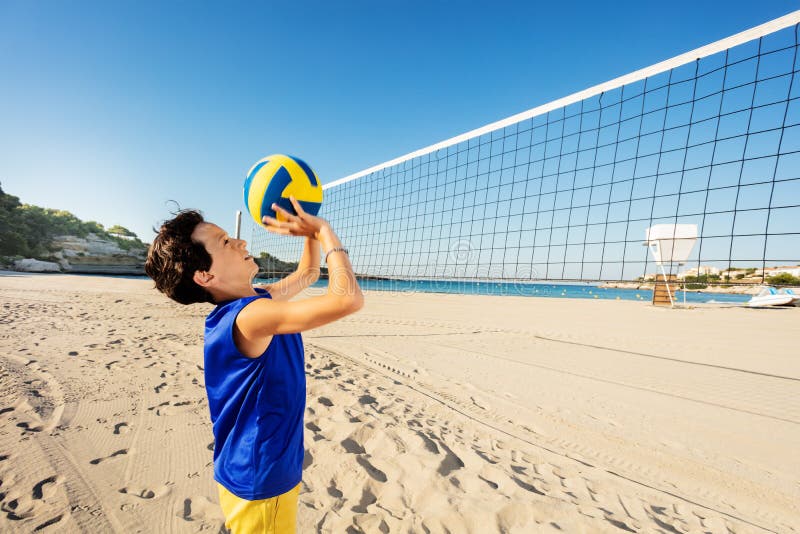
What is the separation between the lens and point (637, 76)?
555 centimetres

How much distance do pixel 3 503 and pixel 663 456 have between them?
3321mm

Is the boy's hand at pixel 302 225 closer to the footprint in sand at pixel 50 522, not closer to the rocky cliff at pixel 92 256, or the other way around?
the footprint in sand at pixel 50 522

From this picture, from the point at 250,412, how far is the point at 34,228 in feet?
129

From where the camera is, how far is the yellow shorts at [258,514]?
961 millimetres

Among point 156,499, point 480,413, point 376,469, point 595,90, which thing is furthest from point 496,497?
point 595,90

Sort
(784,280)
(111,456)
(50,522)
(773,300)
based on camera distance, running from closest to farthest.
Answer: (50,522) → (111,456) → (773,300) → (784,280)

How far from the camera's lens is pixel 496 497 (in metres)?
1.73

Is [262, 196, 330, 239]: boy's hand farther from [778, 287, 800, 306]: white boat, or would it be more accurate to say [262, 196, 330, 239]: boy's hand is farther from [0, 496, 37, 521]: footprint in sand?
[778, 287, 800, 306]: white boat

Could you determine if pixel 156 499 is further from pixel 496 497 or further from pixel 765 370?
pixel 765 370

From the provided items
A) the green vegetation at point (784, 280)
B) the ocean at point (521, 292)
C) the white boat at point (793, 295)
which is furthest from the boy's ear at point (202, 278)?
the white boat at point (793, 295)

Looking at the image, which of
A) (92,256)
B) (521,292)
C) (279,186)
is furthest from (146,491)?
(92,256)

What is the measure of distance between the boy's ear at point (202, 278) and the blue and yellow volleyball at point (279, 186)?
35cm

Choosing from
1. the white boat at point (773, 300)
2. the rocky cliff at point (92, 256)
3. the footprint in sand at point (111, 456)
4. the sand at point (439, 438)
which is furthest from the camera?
the rocky cliff at point (92, 256)

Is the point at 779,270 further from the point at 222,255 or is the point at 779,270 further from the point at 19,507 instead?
the point at 19,507
